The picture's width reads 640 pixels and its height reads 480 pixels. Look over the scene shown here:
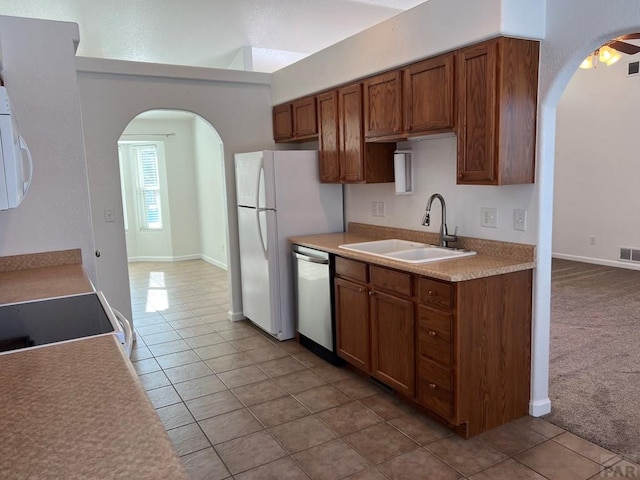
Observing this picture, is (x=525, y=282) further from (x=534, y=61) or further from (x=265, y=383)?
(x=265, y=383)

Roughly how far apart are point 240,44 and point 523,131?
412 cm

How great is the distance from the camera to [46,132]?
2680 mm

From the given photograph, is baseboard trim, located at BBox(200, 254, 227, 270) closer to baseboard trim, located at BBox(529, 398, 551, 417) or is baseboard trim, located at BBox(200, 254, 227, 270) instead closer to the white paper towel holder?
the white paper towel holder

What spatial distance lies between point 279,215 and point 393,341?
1.60 meters

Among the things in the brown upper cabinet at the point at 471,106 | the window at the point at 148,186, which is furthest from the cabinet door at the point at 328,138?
the window at the point at 148,186

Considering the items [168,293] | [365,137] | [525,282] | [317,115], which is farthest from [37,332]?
[168,293]

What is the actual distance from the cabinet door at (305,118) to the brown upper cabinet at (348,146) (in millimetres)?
111

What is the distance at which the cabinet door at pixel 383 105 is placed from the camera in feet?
10.4

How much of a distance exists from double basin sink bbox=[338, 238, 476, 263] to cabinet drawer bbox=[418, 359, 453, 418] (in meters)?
0.60

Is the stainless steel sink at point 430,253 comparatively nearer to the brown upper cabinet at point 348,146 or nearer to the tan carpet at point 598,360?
the brown upper cabinet at point 348,146

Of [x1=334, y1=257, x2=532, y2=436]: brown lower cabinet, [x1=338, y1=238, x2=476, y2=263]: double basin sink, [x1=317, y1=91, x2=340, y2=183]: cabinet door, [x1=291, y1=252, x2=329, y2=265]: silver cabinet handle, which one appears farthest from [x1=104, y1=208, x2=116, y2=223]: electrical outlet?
[x1=334, y1=257, x2=532, y2=436]: brown lower cabinet

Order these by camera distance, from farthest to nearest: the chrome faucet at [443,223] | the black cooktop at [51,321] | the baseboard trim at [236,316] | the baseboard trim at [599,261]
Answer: the baseboard trim at [599,261], the baseboard trim at [236,316], the chrome faucet at [443,223], the black cooktop at [51,321]

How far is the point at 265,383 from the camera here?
3.38 metres

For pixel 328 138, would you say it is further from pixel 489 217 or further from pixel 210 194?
pixel 210 194
